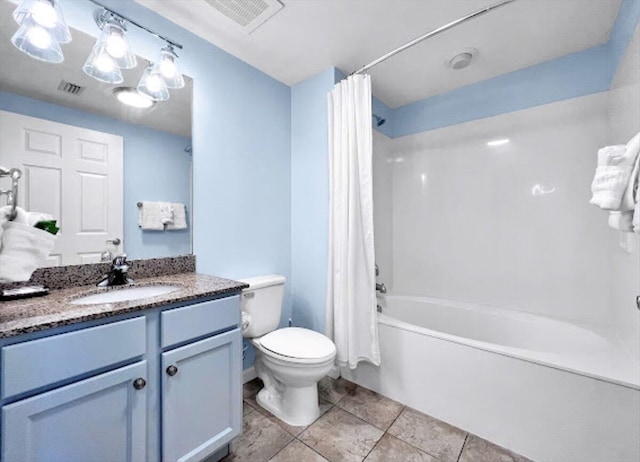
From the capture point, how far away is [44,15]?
41.8 inches

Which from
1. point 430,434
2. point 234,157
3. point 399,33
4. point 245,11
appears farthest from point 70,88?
point 430,434

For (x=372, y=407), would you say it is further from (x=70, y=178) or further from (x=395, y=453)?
(x=70, y=178)

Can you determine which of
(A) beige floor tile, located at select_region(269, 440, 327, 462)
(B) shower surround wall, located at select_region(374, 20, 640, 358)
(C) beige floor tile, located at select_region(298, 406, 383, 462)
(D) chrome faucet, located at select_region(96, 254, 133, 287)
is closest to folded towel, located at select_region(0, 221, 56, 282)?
(D) chrome faucet, located at select_region(96, 254, 133, 287)

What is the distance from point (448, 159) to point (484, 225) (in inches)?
26.0

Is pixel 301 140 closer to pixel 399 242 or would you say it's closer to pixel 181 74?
pixel 181 74

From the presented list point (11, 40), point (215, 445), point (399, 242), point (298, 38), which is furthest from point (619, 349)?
point (11, 40)

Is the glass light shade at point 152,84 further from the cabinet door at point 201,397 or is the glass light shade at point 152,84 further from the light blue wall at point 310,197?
the cabinet door at point 201,397

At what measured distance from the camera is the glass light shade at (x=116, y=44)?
4.12 ft

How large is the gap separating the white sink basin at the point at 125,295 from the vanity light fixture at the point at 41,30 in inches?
40.8

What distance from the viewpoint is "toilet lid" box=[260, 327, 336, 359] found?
1473 millimetres

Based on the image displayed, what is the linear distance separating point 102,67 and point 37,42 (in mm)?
222

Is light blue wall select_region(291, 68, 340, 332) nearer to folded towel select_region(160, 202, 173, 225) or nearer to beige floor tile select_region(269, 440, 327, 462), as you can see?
beige floor tile select_region(269, 440, 327, 462)

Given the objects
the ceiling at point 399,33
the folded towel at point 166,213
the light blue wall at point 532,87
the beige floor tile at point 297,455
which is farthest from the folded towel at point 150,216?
the light blue wall at point 532,87

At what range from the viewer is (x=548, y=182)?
198 cm
